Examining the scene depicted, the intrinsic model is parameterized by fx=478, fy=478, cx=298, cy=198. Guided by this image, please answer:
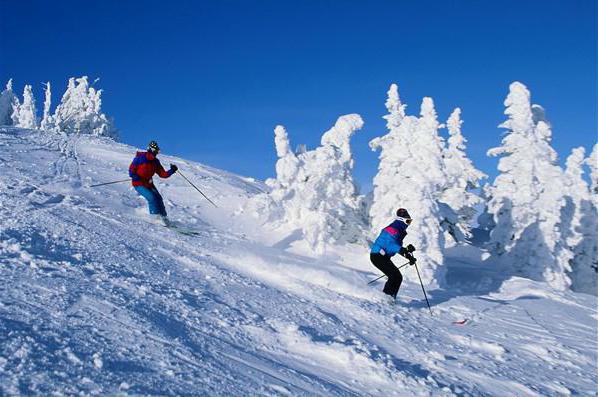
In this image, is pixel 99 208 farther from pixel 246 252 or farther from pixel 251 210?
pixel 251 210

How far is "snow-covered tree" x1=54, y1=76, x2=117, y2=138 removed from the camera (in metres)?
61.9

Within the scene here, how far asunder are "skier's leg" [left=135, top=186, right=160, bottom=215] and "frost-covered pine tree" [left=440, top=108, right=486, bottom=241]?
21.0 m

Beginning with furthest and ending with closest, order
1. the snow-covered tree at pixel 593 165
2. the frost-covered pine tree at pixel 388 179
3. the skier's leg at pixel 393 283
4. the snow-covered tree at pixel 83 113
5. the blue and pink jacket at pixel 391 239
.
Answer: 1. the snow-covered tree at pixel 83 113
2. the snow-covered tree at pixel 593 165
3. the frost-covered pine tree at pixel 388 179
4. the blue and pink jacket at pixel 391 239
5. the skier's leg at pixel 393 283

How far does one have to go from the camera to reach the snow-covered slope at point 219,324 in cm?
405

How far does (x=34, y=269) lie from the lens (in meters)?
6.00

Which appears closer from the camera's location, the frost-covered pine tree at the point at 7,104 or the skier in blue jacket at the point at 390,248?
the skier in blue jacket at the point at 390,248

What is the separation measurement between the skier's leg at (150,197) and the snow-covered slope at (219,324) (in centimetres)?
55

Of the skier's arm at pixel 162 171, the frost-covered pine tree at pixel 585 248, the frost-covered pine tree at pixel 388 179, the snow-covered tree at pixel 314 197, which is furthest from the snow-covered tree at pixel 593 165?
the skier's arm at pixel 162 171

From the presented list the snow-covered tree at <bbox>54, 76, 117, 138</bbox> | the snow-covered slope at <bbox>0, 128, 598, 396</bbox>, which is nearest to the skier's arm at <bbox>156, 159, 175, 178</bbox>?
the snow-covered slope at <bbox>0, 128, 598, 396</bbox>

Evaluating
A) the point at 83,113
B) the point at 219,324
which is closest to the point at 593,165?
the point at 219,324

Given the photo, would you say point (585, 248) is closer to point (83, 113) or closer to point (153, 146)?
point (153, 146)

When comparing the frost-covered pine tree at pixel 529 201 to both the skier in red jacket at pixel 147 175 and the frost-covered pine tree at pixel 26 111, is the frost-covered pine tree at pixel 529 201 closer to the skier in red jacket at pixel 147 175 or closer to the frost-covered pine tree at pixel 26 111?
the skier in red jacket at pixel 147 175

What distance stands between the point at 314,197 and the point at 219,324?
14310mm

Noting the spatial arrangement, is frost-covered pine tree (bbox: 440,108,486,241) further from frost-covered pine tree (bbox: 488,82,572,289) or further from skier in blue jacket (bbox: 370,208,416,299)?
skier in blue jacket (bbox: 370,208,416,299)
